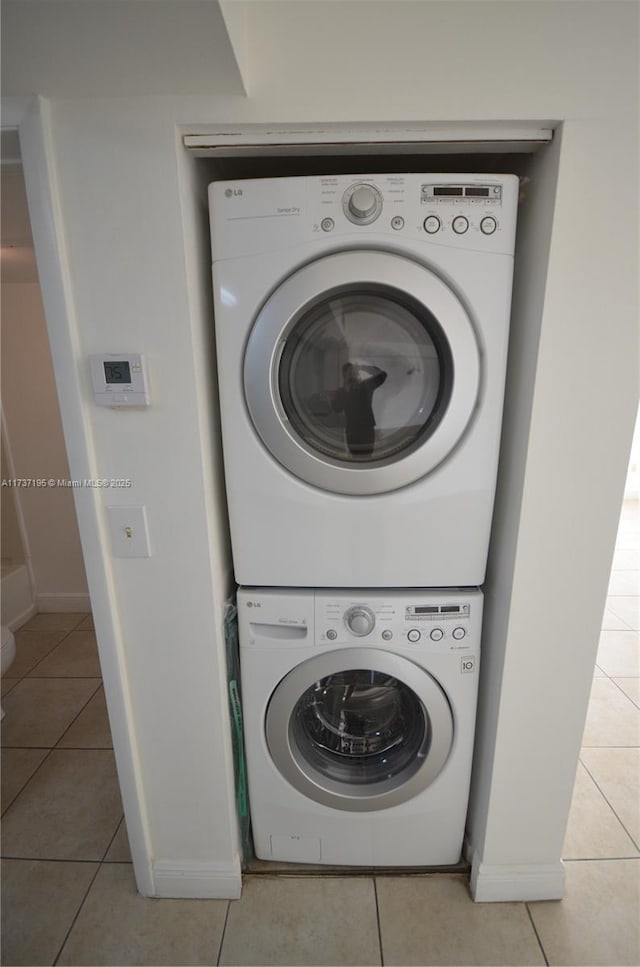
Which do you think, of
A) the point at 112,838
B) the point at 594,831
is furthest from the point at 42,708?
the point at 594,831

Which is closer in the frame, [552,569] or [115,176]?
[115,176]

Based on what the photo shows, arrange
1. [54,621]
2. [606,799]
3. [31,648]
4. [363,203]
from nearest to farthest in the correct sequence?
[363,203] < [606,799] < [31,648] < [54,621]

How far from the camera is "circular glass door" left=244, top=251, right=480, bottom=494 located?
92 centimetres

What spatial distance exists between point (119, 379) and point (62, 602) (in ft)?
7.69

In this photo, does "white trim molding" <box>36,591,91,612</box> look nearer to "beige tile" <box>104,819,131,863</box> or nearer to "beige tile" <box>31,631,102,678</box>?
"beige tile" <box>31,631,102,678</box>

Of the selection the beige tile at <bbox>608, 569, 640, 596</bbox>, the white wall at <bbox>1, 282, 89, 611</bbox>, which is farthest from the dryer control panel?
the beige tile at <bbox>608, 569, 640, 596</bbox>

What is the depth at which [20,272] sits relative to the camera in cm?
224

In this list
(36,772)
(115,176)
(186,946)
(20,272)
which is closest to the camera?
(115,176)

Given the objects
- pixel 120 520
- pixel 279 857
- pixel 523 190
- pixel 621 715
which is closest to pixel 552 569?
pixel 523 190

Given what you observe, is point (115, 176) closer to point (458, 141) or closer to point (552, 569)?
point (458, 141)

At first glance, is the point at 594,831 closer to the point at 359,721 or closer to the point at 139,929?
the point at 359,721

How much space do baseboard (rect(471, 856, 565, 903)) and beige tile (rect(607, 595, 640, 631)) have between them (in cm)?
175

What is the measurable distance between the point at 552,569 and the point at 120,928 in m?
1.45

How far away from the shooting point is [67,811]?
1504mm
